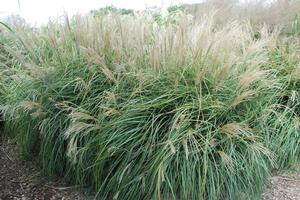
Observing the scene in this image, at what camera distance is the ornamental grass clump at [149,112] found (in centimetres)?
250

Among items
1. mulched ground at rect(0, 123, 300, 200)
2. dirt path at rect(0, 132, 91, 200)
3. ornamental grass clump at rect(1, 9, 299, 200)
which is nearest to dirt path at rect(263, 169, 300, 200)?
mulched ground at rect(0, 123, 300, 200)

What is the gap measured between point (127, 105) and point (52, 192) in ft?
2.99

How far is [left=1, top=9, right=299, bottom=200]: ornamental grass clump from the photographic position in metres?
2.50

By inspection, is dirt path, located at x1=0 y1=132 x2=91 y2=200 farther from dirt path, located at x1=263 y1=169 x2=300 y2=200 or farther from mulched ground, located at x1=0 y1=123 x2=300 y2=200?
dirt path, located at x1=263 y1=169 x2=300 y2=200

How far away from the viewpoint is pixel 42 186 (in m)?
2.98

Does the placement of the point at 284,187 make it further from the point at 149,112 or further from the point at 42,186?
the point at 42,186

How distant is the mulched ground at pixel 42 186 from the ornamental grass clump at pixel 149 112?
0.33ft

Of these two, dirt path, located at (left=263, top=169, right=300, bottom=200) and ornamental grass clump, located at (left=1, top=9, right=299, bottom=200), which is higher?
ornamental grass clump, located at (left=1, top=9, right=299, bottom=200)

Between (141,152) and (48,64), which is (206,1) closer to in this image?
(48,64)

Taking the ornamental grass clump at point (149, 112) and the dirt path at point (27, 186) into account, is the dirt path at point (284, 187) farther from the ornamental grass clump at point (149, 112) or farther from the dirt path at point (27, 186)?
the dirt path at point (27, 186)

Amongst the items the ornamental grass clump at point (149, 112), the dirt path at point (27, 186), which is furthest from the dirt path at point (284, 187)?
the dirt path at point (27, 186)

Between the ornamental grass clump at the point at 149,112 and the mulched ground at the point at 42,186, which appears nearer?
the ornamental grass clump at the point at 149,112

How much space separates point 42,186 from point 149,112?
3.46 ft

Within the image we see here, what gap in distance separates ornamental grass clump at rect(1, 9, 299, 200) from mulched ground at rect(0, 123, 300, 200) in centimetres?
10
